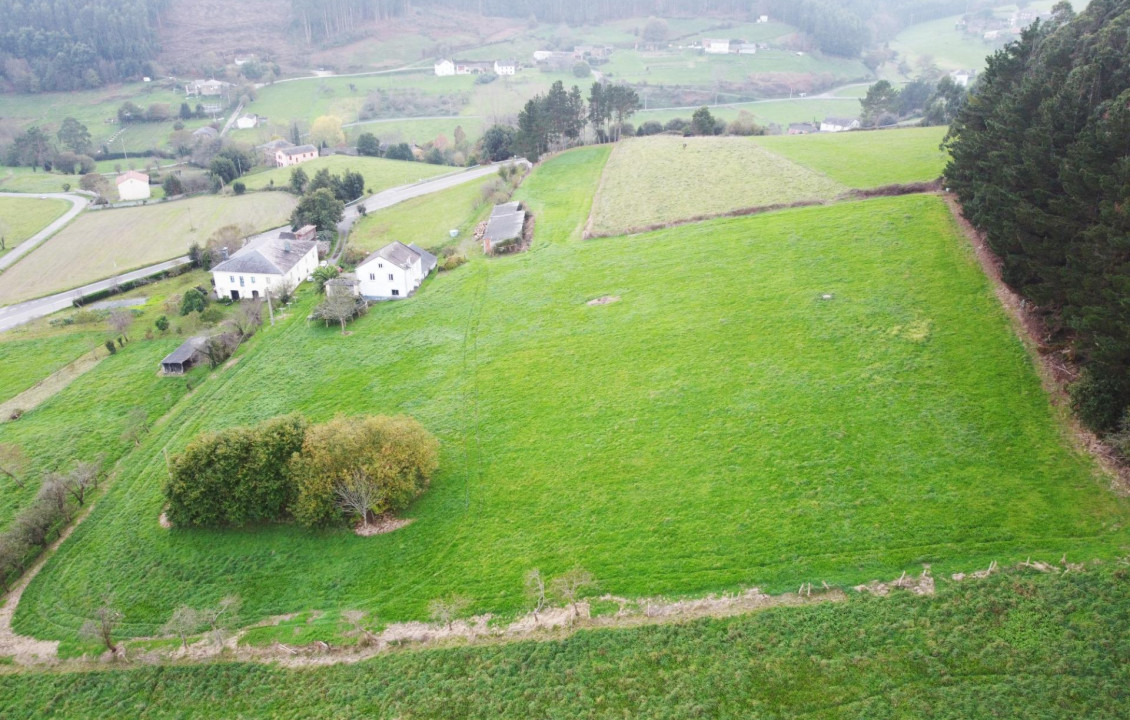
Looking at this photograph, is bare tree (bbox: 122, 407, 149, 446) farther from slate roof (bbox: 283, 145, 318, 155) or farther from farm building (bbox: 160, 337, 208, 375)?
slate roof (bbox: 283, 145, 318, 155)

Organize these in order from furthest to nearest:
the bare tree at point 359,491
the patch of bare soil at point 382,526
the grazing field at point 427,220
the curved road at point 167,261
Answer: the grazing field at point 427,220 < the curved road at point 167,261 < the patch of bare soil at point 382,526 < the bare tree at point 359,491

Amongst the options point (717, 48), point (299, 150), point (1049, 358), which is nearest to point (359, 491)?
point (1049, 358)

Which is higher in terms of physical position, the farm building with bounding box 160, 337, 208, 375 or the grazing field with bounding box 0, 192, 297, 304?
the grazing field with bounding box 0, 192, 297, 304

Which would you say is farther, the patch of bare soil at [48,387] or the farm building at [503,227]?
the farm building at [503,227]

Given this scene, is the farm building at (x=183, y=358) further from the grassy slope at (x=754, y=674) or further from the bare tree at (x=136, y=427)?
the grassy slope at (x=754, y=674)

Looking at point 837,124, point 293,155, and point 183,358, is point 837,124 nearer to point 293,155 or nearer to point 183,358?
point 293,155

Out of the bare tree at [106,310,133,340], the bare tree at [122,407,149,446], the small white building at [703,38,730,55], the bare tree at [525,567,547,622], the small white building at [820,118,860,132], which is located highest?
the small white building at [703,38,730,55]

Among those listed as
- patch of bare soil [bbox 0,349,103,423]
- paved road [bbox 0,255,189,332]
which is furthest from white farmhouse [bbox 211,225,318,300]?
paved road [bbox 0,255,189,332]

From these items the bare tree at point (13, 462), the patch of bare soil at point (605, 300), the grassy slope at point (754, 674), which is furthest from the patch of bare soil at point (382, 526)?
the patch of bare soil at point (605, 300)
